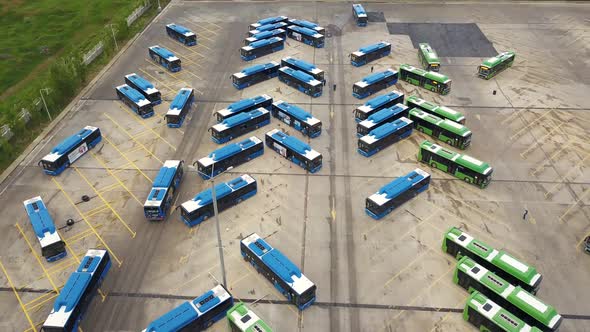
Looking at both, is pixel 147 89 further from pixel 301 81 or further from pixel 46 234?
pixel 46 234

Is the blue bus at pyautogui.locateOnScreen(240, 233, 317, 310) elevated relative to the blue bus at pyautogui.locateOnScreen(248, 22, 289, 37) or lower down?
lower down

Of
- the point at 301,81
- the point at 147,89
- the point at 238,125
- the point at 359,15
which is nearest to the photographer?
the point at 238,125

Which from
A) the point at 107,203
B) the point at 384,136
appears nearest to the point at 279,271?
the point at 107,203

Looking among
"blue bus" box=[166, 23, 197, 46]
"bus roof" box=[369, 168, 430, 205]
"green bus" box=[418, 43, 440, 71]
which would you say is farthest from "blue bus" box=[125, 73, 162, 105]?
"green bus" box=[418, 43, 440, 71]

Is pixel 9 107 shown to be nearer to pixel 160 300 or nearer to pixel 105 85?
pixel 105 85

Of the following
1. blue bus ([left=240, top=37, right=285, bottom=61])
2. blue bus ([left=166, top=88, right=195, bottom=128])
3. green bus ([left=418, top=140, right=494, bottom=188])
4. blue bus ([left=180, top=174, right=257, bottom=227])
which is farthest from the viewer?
blue bus ([left=240, top=37, right=285, bottom=61])

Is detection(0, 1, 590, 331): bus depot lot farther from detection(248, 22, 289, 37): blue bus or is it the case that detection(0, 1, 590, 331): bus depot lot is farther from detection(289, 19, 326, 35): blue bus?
detection(289, 19, 326, 35): blue bus
